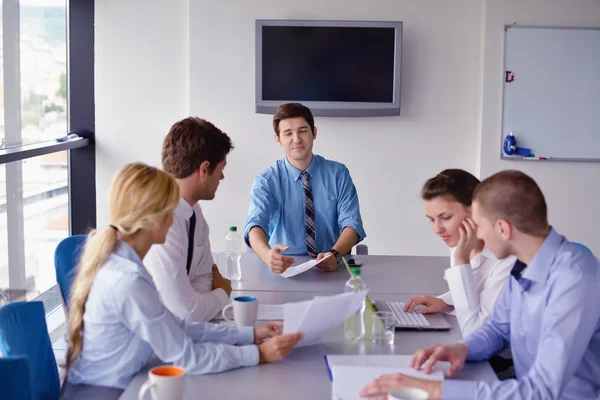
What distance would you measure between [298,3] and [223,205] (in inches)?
64.3

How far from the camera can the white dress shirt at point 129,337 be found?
1.87 metres

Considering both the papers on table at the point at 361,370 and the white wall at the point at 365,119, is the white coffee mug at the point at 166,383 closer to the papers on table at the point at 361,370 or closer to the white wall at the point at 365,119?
the papers on table at the point at 361,370

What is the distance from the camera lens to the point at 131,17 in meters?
5.40

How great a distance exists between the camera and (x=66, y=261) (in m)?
2.79

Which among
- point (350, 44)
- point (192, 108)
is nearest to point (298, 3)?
point (350, 44)

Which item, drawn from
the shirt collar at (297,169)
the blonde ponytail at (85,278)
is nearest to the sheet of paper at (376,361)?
the blonde ponytail at (85,278)

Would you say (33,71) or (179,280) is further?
(33,71)

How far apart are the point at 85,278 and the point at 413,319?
1100mm

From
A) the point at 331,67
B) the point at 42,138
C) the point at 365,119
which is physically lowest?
the point at 42,138

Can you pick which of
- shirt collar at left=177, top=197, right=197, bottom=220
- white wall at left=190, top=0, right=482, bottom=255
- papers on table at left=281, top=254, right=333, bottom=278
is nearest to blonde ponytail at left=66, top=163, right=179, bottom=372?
shirt collar at left=177, top=197, right=197, bottom=220

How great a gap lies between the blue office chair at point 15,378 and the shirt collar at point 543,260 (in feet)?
4.16

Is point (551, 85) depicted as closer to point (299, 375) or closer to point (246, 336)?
point (246, 336)

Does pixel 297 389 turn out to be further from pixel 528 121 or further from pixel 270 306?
pixel 528 121

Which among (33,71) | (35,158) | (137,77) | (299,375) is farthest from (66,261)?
(137,77)
